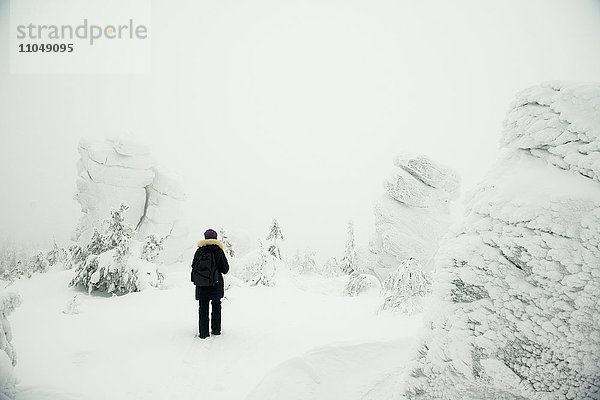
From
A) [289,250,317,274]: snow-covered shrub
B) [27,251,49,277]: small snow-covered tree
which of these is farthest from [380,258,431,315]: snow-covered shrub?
[289,250,317,274]: snow-covered shrub

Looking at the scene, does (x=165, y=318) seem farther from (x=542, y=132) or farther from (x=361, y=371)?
(x=542, y=132)

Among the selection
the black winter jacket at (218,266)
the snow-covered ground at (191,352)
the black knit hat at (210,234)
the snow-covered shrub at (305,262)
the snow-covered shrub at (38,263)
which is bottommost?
the snow-covered shrub at (305,262)

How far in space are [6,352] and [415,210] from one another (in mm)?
23035

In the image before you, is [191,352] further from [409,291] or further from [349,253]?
[349,253]

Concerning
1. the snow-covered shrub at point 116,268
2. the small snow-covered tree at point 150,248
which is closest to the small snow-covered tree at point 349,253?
the small snow-covered tree at point 150,248

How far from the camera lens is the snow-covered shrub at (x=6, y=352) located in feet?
9.25

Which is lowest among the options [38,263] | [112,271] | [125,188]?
[38,263]

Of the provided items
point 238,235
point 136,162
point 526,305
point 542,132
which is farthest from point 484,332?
point 238,235

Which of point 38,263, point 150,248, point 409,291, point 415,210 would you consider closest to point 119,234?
point 150,248

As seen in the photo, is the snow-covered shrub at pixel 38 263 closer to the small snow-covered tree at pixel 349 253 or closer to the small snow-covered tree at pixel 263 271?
the small snow-covered tree at pixel 263 271

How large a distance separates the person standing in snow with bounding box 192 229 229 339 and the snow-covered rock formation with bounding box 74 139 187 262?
21839 mm

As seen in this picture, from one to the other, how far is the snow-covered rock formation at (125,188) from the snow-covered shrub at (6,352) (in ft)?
76.1

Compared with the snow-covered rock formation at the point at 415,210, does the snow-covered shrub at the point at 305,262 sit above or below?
below

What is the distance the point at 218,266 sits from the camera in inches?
244
